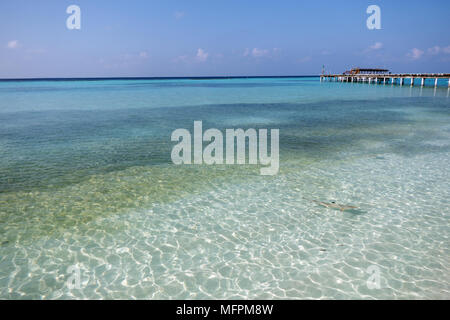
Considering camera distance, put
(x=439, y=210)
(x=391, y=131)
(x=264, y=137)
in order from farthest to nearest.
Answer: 1. (x=391, y=131)
2. (x=264, y=137)
3. (x=439, y=210)

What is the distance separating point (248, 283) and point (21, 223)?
19.5ft

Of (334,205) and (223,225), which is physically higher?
(334,205)

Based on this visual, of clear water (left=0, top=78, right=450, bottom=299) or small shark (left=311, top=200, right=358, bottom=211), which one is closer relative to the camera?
clear water (left=0, top=78, right=450, bottom=299)

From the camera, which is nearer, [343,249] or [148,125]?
[343,249]

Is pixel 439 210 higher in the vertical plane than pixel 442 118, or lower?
lower

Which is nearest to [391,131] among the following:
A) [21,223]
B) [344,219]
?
[344,219]

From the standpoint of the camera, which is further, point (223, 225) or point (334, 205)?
point (334, 205)

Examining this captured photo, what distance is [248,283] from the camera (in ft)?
17.8

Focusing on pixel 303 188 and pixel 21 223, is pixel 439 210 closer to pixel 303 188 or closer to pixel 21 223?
pixel 303 188

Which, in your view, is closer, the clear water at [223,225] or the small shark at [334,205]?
the clear water at [223,225]
